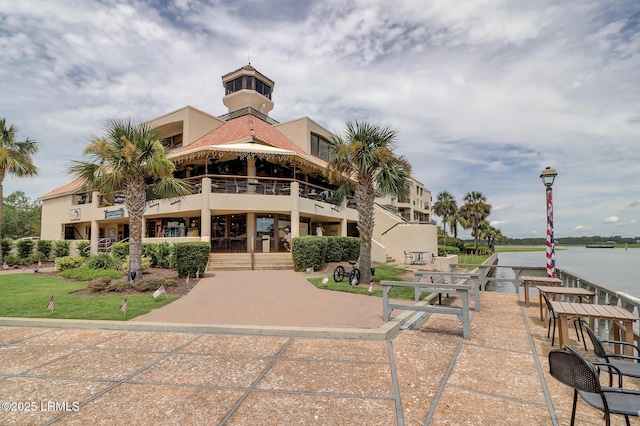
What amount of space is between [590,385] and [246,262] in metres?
16.4

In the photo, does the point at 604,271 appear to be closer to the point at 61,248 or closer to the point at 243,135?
the point at 243,135

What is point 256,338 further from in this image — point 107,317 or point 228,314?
point 107,317

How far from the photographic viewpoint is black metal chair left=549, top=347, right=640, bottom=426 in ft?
7.75

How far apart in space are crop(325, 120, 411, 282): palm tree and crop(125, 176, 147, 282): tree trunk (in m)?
7.79

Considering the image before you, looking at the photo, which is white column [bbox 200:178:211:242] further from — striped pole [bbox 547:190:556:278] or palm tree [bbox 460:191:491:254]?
palm tree [bbox 460:191:491:254]

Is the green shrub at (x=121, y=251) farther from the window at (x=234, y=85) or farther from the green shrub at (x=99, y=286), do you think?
the window at (x=234, y=85)

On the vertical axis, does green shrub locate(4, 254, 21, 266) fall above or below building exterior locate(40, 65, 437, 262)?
below

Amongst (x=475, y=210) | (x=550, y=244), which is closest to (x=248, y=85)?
(x=550, y=244)

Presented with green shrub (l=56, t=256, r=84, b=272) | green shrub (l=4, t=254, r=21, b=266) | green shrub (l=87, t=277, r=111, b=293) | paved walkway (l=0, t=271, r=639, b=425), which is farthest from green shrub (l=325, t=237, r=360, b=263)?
green shrub (l=4, t=254, r=21, b=266)

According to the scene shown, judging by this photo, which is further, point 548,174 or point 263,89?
point 263,89

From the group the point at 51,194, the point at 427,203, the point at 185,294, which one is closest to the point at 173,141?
the point at 51,194

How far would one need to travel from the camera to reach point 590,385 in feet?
7.88

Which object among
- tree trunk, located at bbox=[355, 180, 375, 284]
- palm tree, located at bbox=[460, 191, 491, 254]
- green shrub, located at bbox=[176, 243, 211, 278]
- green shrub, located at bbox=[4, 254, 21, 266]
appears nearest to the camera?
tree trunk, located at bbox=[355, 180, 375, 284]

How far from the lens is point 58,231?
32.0 meters
